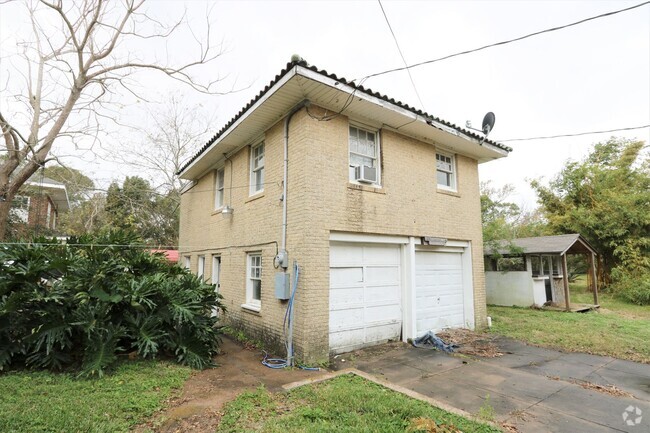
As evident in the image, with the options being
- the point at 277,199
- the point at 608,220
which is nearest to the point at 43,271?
the point at 277,199

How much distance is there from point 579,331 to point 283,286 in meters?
8.56

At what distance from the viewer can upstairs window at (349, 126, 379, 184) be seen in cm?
742

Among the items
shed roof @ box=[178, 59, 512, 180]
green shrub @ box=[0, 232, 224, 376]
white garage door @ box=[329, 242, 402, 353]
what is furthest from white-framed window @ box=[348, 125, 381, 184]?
green shrub @ box=[0, 232, 224, 376]

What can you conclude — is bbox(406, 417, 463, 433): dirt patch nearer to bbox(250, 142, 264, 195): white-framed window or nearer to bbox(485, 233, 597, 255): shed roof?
bbox(250, 142, 264, 195): white-framed window

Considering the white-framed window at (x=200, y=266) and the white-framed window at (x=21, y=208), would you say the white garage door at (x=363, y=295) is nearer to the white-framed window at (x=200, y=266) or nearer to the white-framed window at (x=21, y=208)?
the white-framed window at (x=200, y=266)

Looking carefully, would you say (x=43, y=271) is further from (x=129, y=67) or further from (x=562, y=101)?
(x=562, y=101)

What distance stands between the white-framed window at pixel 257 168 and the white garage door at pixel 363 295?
3008mm

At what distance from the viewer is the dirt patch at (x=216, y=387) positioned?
4.07 metres

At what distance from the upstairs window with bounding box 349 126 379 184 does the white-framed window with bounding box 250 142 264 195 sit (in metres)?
2.54

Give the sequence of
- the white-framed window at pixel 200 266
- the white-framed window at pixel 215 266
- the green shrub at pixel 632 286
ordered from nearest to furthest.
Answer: the white-framed window at pixel 215 266 < the white-framed window at pixel 200 266 < the green shrub at pixel 632 286

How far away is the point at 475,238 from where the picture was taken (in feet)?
32.4

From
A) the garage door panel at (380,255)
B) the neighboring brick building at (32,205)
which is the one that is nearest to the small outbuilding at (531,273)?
the garage door panel at (380,255)

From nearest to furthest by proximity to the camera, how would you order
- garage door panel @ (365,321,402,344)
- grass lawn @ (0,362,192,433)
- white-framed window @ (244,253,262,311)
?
grass lawn @ (0,362,192,433) < garage door panel @ (365,321,402,344) < white-framed window @ (244,253,262,311)

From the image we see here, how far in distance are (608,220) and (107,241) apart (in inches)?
912
